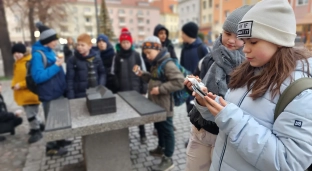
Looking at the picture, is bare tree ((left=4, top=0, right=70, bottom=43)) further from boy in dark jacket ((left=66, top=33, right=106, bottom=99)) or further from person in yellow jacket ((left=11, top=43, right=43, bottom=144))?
boy in dark jacket ((left=66, top=33, right=106, bottom=99))

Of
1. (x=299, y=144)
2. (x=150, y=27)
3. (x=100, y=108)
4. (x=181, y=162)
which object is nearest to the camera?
(x=299, y=144)

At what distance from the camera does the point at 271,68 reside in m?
1.13

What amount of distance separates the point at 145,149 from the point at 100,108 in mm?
1401

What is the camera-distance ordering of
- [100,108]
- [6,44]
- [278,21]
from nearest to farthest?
[278,21]
[100,108]
[6,44]

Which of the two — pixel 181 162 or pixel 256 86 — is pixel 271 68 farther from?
pixel 181 162

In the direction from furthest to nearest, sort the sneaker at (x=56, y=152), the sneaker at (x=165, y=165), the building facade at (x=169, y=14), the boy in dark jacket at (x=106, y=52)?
the building facade at (x=169, y=14) < the boy in dark jacket at (x=106, y=52) < the sneaker at (x=56, y=152) < the sneaker at (x=165, y=165)

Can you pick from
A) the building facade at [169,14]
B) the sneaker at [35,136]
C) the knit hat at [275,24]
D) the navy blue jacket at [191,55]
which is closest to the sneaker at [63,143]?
the sneaker at [35,136]

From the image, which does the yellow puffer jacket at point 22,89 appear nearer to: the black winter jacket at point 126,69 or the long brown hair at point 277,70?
the black winter jacket at point 126,69

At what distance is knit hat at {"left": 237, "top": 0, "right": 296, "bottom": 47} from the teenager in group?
498 mm

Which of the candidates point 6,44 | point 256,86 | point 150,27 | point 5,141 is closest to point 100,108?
point 256,86

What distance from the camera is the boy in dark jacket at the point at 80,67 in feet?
11.4

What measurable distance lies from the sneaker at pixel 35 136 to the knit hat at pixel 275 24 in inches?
163

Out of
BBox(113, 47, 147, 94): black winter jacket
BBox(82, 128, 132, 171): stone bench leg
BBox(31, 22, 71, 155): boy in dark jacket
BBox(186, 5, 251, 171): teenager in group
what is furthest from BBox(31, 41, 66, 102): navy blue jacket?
BBox(186, 5, 251, 171): teenager in group

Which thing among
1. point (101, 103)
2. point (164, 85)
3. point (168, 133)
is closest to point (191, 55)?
point (164, 85)
